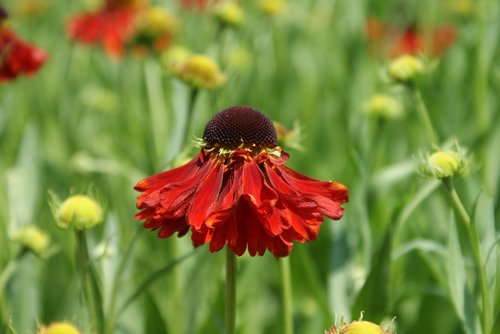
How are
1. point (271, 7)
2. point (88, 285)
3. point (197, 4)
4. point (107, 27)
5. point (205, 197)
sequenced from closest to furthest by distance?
point (205, 197) < point (88, 285) < point (271, 7) < point (107, 27) < point (197, 4)

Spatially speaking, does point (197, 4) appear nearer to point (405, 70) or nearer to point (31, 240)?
point (405, 70)

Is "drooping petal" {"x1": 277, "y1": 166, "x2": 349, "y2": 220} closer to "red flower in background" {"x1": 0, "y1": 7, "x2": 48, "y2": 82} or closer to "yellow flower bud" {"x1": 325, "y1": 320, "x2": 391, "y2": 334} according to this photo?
"yellow flower bud" {"x1": 325, "y1": 320, "x2": 391, "y2": 334}

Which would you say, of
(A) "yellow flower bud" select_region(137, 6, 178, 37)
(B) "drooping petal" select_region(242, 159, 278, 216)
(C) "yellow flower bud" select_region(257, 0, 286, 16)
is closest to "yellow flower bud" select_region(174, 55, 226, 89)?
(B) "drooping petal" select_region(242, 159, 278, 216)

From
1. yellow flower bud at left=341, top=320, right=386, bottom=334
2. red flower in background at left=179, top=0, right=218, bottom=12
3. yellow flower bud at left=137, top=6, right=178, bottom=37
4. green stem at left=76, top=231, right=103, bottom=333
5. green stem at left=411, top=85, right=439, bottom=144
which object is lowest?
yellow flower bud at left=341, top=320, right=386, bottom=334

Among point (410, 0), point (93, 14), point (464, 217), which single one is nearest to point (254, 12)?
point (93, 14)

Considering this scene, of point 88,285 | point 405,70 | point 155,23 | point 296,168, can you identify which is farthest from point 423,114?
point 155,23

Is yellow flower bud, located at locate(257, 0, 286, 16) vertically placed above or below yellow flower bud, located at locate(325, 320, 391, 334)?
above

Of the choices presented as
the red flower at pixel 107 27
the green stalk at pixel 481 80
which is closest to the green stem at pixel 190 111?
the green stalk at pixel 481 80
